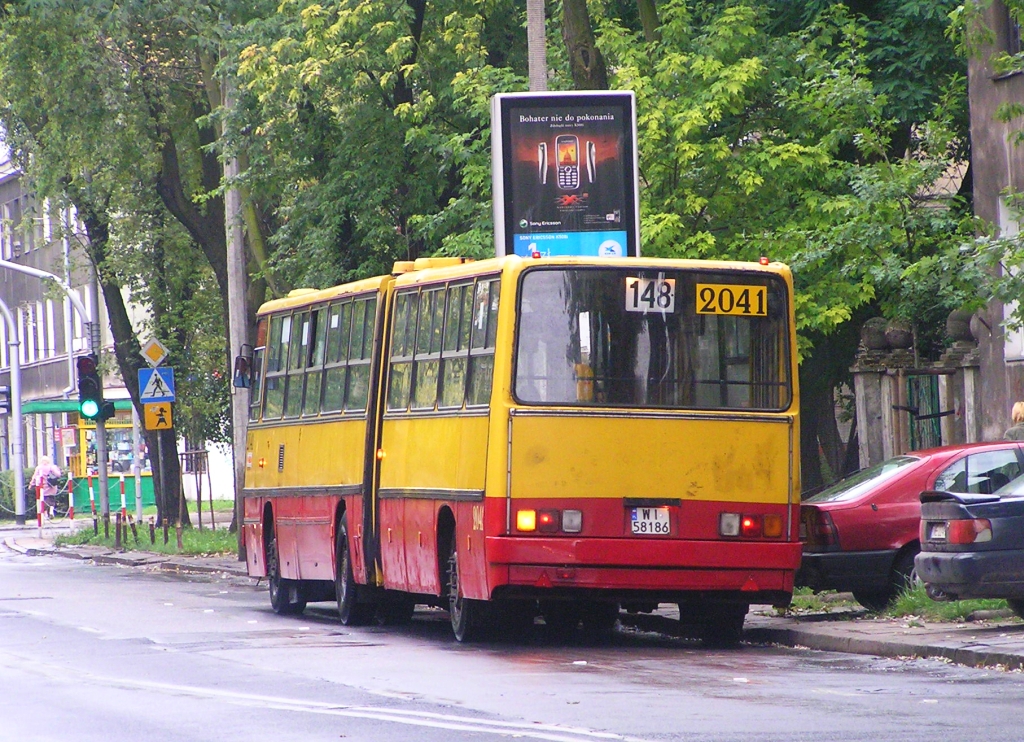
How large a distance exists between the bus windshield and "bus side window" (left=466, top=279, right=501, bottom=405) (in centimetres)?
32

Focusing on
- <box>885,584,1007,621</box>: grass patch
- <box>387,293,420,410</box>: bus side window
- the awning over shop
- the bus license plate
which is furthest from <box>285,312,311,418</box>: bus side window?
the awning over shop

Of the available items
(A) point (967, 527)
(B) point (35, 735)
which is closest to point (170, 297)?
(A) point (967, 527)

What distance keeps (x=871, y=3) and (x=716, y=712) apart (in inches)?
753

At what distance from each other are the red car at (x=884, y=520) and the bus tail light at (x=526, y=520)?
293 centimetres

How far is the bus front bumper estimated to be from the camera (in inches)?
606

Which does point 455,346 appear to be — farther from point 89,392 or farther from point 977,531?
point 89,392

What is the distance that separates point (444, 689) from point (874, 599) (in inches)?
243

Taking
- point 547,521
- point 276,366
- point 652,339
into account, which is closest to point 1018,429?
point 652,339

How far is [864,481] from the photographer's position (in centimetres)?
1780

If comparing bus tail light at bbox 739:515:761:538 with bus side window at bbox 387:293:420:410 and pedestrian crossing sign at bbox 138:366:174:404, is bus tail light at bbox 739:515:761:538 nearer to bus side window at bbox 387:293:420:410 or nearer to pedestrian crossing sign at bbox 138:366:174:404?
bus side window at bbox 387:293:420:410

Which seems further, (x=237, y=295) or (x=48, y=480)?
(x=48, y=480)

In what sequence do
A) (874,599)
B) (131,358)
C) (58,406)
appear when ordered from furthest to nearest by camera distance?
(58,406) → (131,358) → (874,599)

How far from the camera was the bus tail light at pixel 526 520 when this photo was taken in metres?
15.5

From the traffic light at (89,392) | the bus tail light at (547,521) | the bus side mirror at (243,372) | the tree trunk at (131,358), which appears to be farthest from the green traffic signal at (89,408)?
the bus tail light at (547,521)
